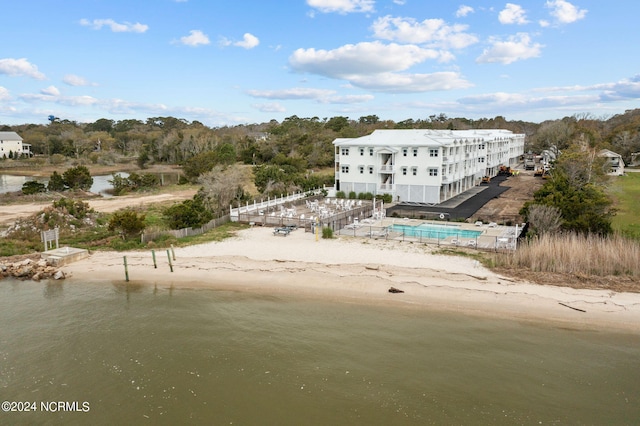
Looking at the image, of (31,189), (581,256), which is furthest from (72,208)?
(581,256)

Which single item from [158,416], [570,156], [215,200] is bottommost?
[158,416]

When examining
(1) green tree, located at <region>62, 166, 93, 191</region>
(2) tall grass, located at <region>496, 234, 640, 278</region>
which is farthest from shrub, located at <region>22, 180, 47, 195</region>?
(2) tall grass, located at <region>496, 234, 640, 278</region>

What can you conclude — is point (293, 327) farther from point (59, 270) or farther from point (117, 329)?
point (59, 270)

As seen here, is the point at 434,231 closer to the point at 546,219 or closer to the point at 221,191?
the point at 546,219

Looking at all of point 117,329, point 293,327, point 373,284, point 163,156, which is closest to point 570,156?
point 373,284

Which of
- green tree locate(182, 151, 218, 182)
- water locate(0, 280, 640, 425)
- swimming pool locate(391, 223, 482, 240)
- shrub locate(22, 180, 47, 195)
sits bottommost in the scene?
water locate(0, 280, 640, 425)

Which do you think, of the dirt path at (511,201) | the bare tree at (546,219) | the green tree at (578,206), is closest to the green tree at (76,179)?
the dirt path at (511,201)

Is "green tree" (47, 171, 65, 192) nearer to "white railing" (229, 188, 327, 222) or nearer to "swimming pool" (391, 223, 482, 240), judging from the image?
"white railing" (229, 188, 327, 222)
